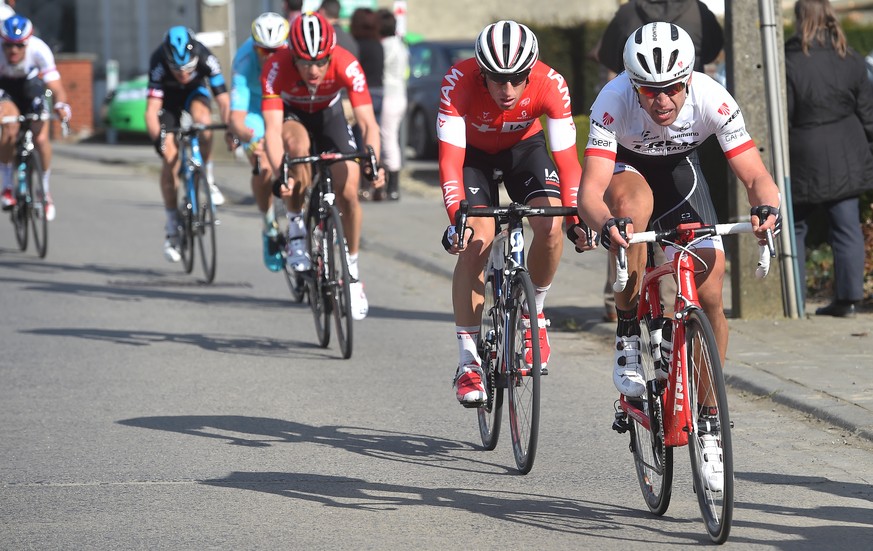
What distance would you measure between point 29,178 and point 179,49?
264 cm

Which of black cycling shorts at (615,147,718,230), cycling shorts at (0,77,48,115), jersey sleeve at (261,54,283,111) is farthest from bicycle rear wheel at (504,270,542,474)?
cycling shorts at (0,77,48,115)

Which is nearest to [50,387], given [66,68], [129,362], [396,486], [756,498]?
[129,362]

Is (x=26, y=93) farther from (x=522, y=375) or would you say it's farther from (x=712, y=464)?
(x=712, y=464)

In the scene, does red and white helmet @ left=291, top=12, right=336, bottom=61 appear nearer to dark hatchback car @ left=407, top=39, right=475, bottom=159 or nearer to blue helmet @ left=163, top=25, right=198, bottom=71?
blue helmet @ left=163, top=25, right=198, bottom=71

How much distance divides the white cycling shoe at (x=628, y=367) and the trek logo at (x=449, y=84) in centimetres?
149

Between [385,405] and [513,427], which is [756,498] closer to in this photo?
[513,427]

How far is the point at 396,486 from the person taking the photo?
6.30 metres

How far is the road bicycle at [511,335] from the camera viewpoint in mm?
6262

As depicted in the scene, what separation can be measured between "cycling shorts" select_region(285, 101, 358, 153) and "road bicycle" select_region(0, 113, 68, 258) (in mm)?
4448

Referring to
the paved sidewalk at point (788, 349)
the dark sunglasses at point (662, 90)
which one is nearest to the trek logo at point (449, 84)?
the dark sunglasses at point (662, 90)

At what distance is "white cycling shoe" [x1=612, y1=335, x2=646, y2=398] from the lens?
5914 mm

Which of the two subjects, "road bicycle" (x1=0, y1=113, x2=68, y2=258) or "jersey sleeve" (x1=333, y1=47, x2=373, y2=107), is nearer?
"jersey sleeve" (x1=333, y1=47, x2=373, y2=107)

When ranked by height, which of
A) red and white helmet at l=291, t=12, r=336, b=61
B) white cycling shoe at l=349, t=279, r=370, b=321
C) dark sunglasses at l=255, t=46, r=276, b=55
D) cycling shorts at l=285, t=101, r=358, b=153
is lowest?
white cycling shoe at l=349, t=279, r=370, b=321

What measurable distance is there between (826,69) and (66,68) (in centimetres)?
2445
